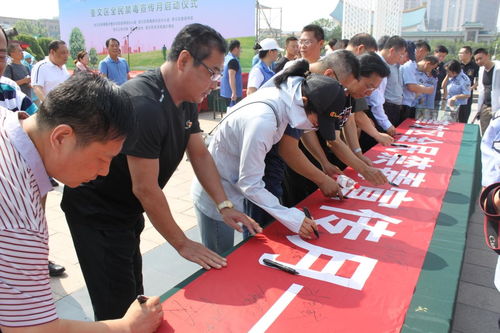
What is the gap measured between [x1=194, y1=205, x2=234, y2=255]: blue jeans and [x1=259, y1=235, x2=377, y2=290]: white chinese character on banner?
0.36 meters

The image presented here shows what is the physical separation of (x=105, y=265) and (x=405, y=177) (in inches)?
67.2

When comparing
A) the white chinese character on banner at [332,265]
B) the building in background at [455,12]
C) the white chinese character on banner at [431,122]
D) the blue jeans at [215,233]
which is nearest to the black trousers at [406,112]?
the white chinese character on banner at [431,122]

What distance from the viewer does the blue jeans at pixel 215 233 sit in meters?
1.55

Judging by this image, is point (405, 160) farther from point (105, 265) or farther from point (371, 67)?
point (105, 265)

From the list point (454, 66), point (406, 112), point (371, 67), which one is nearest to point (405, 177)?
point (371, 67)

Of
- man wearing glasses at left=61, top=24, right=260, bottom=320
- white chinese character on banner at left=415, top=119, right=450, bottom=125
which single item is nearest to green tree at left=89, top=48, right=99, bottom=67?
white chinese character on banner at left=415, top=119, right=450, bottom=125

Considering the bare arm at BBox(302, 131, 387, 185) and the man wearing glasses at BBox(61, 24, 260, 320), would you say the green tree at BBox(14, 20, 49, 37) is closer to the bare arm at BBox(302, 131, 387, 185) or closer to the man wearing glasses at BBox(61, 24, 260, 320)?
the bare arm at BBox(302, 131, 387, 185)

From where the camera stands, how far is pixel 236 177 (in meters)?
1.49

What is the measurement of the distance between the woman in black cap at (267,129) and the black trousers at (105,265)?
1.22 feet

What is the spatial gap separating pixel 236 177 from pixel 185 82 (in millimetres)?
472

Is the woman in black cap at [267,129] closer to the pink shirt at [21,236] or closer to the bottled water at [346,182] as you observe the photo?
the bottled water at [346,182]

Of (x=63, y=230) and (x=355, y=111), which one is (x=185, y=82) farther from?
(x=63, y=230)

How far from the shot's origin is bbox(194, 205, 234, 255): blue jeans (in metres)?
1.55

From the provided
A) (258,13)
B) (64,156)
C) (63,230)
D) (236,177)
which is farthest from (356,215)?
(258,13)
